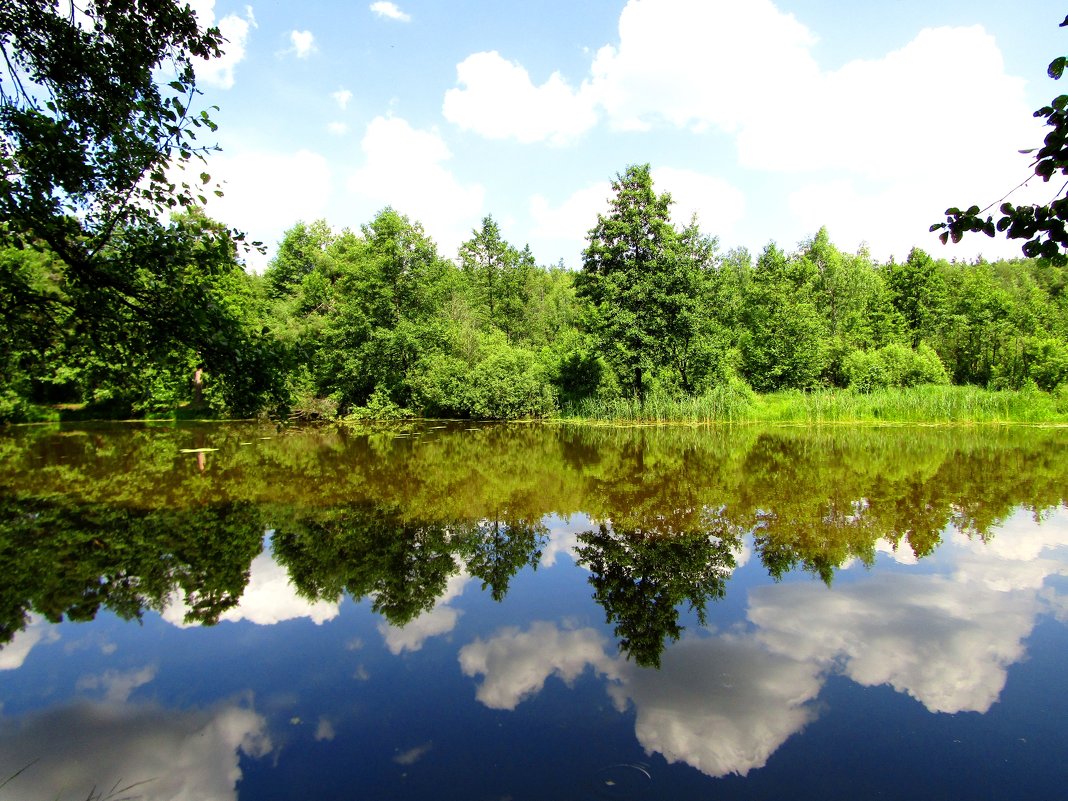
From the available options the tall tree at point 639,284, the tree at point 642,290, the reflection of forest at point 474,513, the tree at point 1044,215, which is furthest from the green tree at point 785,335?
the tree at point 1044,215

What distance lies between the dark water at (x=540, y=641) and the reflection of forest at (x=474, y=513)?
0.07 m

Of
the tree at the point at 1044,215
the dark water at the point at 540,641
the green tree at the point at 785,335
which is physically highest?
the green tree at the point at 785,335

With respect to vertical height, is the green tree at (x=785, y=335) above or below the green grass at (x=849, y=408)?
above

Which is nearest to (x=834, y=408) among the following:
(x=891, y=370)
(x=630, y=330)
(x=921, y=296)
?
(x=891, y=370)

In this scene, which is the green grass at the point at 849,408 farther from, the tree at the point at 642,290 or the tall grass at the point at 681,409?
the tree at the point at 642,290

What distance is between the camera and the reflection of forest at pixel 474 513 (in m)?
7.39

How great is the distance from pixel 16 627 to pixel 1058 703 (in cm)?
1001

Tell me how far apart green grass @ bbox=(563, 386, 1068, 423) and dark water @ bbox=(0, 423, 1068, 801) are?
14127mm

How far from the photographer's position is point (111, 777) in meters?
4.02

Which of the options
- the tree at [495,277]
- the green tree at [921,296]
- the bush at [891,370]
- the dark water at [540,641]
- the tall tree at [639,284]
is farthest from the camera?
the tree at [495,277]

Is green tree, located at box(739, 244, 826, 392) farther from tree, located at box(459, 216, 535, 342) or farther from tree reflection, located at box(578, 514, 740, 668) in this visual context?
tree reflection, located at box(578, 514, 740, 668)

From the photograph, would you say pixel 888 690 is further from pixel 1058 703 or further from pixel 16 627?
pixel 16 627

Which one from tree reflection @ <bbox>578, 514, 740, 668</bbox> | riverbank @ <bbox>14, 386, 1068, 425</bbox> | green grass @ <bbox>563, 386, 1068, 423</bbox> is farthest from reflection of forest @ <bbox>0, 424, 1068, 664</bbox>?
riverbank @ <bbox>14, 386, 1068, 425</bbox>

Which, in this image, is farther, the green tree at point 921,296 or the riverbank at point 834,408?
the green tree at point 921,296
